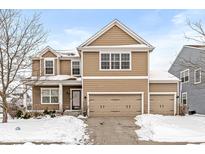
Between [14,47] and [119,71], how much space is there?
17.8 ft

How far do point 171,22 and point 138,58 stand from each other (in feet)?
14.2

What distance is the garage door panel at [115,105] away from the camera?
51.6 ft

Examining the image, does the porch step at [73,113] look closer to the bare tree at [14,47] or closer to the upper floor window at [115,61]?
the upper floor window at [115,61]

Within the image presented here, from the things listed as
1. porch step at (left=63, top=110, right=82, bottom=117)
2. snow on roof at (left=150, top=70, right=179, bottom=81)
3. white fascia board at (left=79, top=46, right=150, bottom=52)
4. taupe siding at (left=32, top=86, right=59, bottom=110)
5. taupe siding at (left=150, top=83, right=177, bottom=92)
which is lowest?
porch step at (left=63, top=110, right=82, bottom=117)

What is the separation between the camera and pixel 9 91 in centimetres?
1359

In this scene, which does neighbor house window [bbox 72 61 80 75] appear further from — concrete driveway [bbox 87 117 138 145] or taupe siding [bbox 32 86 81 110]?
concrete driveway [bbox 87 117 138 145]

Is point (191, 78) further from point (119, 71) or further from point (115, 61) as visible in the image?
point (115, 61)

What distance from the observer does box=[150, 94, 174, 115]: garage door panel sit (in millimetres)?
16312

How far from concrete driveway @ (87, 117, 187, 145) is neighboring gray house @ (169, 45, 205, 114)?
5719 mm

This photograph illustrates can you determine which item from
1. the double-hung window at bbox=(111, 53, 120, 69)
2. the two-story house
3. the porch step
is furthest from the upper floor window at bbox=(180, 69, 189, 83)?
the porch step

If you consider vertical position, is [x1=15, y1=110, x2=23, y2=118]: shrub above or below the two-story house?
below

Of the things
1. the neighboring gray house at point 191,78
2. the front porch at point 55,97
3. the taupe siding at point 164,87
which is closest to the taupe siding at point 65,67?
the front porch at point 55,97

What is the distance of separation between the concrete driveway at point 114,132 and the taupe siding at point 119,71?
7.77 feet
